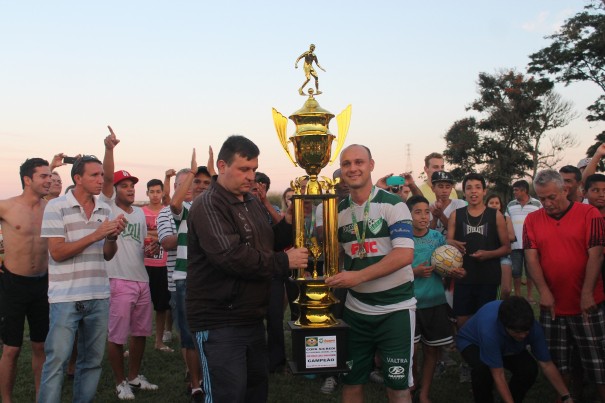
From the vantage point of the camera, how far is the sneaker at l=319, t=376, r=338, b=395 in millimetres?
5523

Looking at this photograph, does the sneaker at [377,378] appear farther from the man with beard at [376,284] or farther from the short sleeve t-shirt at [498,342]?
the man with beard at [376,284]

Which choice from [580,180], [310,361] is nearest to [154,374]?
[310,361]

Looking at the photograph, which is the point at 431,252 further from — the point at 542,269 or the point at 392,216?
the point at 392,216

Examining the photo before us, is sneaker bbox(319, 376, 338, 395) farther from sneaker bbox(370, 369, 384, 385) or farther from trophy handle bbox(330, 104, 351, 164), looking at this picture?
trophy handle bbox(330, 104, 351, 164)

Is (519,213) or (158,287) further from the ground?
(519,213)

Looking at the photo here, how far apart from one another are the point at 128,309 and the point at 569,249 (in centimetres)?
438

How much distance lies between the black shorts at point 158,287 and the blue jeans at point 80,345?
117 inches

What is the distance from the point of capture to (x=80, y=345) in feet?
14.3

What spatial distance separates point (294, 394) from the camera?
546 cm

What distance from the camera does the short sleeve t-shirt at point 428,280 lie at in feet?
16.8

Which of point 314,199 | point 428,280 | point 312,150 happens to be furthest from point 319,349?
point 428,280

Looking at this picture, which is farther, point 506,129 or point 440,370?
point 506,129

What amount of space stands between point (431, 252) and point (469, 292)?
0.74 m

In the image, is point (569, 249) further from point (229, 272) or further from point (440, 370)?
point (229, 272)
